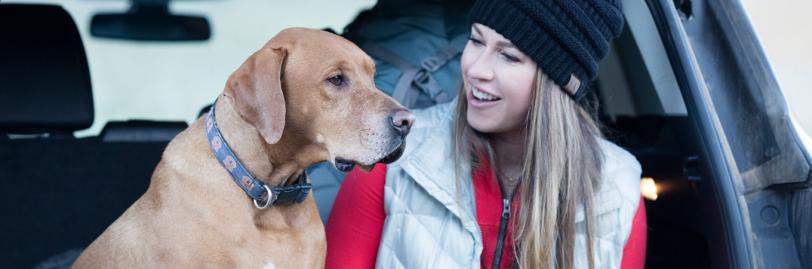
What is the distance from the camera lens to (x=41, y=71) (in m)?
2.85

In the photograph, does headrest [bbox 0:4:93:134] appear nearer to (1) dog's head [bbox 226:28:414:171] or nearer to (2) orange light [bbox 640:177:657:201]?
(1) dog's head [bbox 226:28:414:171]

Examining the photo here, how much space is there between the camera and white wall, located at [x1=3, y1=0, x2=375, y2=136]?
305 cm

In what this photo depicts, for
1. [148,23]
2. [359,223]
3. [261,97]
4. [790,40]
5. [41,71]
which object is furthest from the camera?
[790,40]

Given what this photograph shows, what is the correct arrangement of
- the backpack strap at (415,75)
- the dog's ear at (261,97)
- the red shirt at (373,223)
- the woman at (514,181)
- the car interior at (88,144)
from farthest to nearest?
the backpack strap at (415,75) → the car interior at (88,144) → the red shirt at (373,223) → the woman at (514,181) → the dog's ear at (261,97)

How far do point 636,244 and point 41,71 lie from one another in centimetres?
179

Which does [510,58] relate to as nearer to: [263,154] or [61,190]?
[263,154]

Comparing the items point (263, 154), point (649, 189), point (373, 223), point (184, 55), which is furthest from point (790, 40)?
point (263, 154)

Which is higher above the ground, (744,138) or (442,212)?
(744,138)

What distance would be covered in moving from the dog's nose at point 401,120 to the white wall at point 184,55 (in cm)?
96

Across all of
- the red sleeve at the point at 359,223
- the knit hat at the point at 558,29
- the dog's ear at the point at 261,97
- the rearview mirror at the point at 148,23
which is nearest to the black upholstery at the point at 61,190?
the rearview mirror at the point at 148,23

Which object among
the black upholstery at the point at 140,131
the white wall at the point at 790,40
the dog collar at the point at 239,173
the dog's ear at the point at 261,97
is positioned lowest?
the white wall at the point at 790,40

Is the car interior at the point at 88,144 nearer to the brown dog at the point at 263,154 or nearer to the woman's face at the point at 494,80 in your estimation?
the woman's face at the point at 494,80

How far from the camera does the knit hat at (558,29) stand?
7.25ft

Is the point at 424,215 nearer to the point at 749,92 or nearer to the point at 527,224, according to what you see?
the point at 527,224
